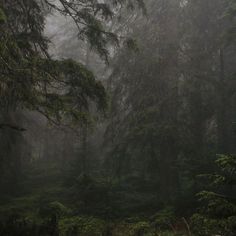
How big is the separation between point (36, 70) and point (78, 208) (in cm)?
837

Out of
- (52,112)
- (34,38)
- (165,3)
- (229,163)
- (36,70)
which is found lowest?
(229,163)

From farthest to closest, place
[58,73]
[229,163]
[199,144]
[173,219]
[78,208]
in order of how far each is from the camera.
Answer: [199,144], [78,208], [173,219], [58,73], [229,163]

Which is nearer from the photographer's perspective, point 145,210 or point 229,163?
point 229,163

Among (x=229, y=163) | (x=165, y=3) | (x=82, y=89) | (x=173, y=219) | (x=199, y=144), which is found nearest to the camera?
(x=229, y=163)

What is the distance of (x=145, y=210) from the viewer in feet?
56.6

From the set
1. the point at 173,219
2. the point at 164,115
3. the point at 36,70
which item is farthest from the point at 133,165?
the point at 36,70

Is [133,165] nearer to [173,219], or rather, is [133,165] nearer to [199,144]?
[199,144]

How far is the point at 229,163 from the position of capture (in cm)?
716

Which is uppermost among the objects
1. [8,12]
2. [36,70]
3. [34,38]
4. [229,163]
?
[8,12]

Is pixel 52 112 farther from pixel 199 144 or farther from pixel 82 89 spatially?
pixel 199 144

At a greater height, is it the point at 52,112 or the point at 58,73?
the point at 58,73

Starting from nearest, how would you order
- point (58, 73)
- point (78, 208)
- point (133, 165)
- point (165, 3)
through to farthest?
1. point (58, 73)
2. point (78, 208)
3. point (165, 3)
4. point (133, 165)

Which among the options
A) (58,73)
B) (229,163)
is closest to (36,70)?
(58,73)

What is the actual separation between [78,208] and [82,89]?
694 cm
